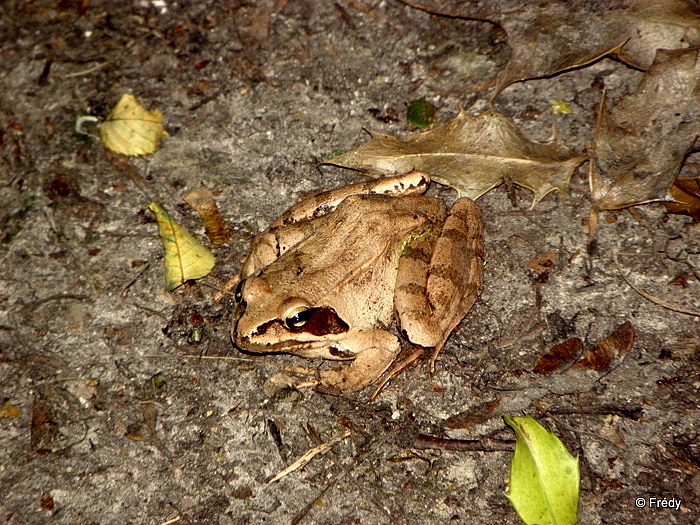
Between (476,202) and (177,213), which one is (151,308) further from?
(476,202)

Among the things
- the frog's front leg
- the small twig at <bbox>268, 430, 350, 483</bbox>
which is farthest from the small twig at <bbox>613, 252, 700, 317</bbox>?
the small twig at <bbox>268, 430, 350, 483</bbox>

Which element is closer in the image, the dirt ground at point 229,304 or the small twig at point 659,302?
the dirt ground at point 229,304

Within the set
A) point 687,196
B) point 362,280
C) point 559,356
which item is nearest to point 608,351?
point 559,356

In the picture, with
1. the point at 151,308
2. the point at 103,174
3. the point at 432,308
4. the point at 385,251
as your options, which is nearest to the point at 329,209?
the point at 385,251

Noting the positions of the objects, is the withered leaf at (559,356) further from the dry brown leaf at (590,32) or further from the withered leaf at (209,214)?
the withered leaf at (209,214)

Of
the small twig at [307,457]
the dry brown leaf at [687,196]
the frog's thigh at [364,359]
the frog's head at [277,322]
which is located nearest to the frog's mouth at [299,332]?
the frog's head at [277,322]

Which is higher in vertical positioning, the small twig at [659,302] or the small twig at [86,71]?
the small twig at [86,71]

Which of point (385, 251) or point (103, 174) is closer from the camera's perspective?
point (385, 251)
